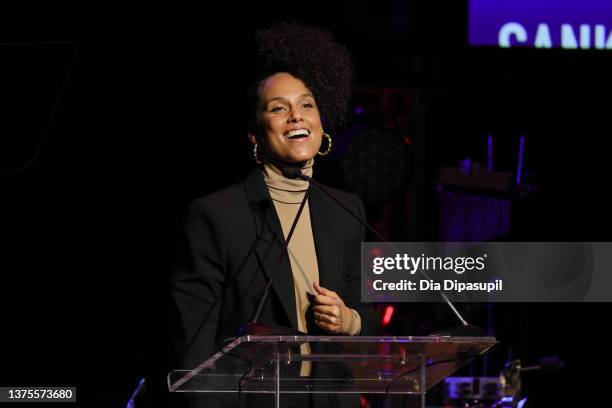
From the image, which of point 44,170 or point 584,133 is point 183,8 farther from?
point 584,133

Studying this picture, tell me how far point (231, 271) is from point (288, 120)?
1.38 ft

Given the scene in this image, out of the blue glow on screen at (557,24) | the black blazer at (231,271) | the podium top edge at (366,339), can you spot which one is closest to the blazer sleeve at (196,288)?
the black blazer at (231,271)

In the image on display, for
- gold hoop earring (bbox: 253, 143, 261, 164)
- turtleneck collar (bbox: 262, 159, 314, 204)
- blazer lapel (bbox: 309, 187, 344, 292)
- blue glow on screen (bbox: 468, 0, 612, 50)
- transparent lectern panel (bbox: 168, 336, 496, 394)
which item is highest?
blue glow on screen (bbox: 468, 0, 612, 50)

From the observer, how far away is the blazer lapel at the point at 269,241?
2062 millimetres

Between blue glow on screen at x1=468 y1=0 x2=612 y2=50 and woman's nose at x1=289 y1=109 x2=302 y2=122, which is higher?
blue glow on screen at x1=468 y1=0 x2=612 y2=50

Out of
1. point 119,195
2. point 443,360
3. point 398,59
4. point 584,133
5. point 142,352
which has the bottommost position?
point 142,352

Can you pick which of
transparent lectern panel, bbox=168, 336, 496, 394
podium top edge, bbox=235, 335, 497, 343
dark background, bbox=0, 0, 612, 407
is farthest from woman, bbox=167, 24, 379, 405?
dark background, bbox=0, 0, 612, 407

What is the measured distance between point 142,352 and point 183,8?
1476 millimetres

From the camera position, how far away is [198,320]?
205cm

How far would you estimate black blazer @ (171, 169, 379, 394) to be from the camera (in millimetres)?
2055

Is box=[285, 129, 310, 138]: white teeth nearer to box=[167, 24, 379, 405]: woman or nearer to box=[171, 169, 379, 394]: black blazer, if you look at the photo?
box=[167, 24, 379, 405]: woman

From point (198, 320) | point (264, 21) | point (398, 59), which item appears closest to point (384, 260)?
point (398, 59)

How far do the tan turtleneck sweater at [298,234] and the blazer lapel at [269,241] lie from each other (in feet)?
0.13

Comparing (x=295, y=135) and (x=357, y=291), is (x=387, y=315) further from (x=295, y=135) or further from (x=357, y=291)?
(x=295, y=135)
